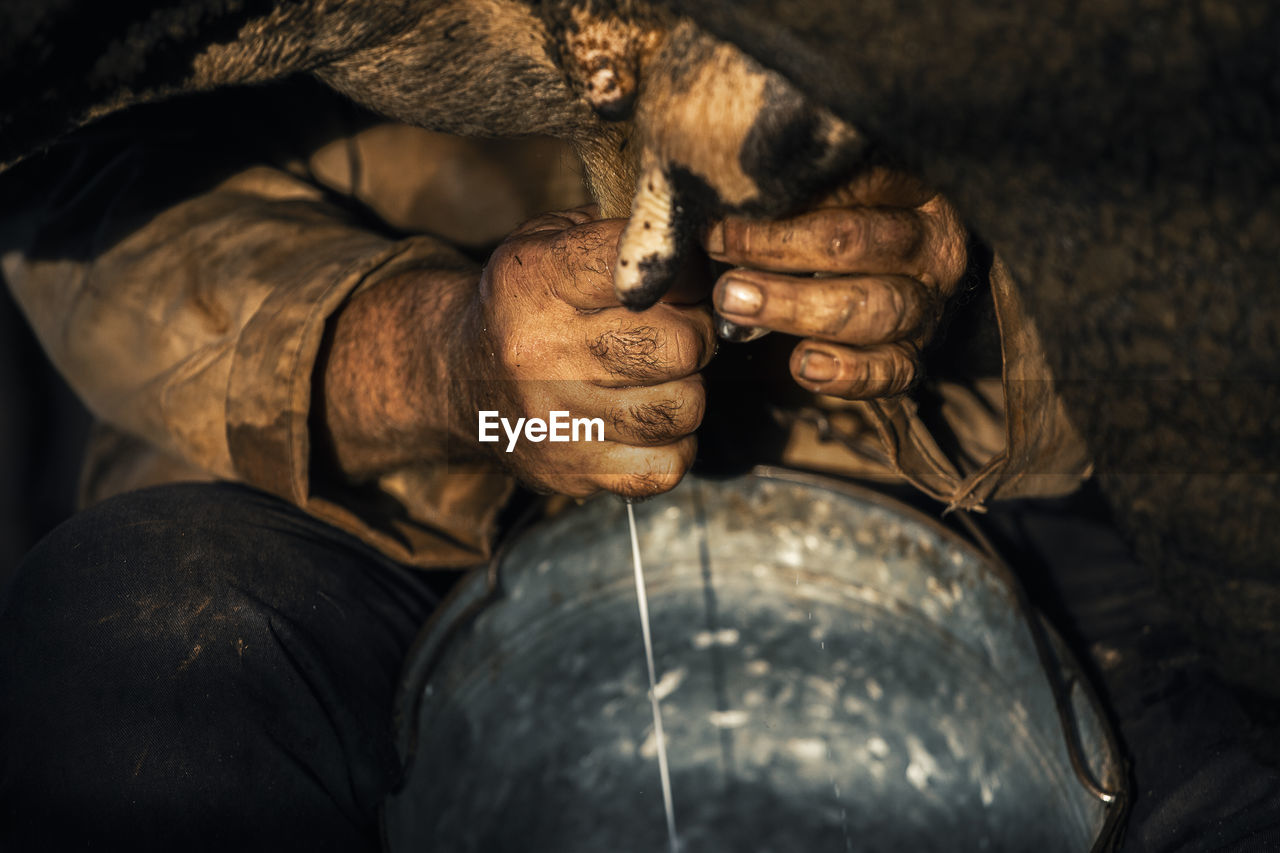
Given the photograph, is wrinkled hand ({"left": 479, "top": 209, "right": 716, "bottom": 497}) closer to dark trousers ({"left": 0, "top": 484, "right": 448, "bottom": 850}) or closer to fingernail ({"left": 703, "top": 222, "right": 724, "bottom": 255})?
fingernail ({"left": 703, "top": 222, "right": 724, "bottom": 255})

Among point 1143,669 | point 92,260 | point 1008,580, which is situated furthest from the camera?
point 92,260

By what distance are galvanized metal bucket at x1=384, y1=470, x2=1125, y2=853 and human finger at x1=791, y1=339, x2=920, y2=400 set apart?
1.29 feet

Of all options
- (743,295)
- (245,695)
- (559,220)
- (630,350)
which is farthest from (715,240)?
(245,695)

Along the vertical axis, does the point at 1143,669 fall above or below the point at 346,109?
below

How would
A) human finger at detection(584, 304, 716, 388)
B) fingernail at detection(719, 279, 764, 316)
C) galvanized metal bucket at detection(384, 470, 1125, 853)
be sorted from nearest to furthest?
fingernail at detection(719, 279, 764, 316) < human finger at detection(584, 304, 716, 388) < galvanized metal bucket at detection(384, 470, 1125, 853)

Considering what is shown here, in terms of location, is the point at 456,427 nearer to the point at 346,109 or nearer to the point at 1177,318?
the point at 346,109

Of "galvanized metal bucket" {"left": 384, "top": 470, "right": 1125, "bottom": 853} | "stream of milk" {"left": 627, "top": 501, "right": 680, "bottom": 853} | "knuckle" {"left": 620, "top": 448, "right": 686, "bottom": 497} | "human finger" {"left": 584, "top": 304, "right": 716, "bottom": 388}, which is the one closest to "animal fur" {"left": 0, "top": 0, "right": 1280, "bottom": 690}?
"human finger" {"left": 584, "top": 304, "right": 716, "bottom": 388}

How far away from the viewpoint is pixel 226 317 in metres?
1.23

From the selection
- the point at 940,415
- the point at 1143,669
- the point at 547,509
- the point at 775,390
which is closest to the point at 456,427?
the point at 547,509

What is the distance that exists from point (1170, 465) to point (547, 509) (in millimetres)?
787

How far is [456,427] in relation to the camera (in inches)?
43.0

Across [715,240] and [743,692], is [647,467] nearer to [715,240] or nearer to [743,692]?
[715,240]

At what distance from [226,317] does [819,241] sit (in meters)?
0.92

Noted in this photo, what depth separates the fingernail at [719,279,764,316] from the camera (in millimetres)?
619
